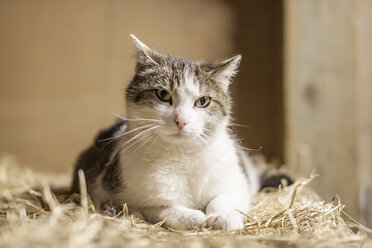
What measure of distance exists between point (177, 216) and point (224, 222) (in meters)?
0.21

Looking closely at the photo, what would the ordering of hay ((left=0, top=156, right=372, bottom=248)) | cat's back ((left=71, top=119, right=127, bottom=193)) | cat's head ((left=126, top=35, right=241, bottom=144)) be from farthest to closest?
cat's back ((left=71, top=119, right=127, bottom=193)), cat's head ((left=126, top=35, right=241, bottom=144)), hay ((left=0, top=156, right=372, bottom=248))

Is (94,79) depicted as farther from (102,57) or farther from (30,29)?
(30,29)

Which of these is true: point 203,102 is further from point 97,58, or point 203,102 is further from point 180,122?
point 97,58

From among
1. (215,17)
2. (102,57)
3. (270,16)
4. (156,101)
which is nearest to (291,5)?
(270,16)

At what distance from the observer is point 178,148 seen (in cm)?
168

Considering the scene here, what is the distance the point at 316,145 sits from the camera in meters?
3.23

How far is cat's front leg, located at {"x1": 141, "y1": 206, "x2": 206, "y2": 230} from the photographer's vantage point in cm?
148

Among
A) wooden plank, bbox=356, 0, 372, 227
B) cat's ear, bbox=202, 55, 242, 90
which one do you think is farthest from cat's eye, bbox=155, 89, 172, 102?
wooden plank, bbox=356, 0, 372, 227

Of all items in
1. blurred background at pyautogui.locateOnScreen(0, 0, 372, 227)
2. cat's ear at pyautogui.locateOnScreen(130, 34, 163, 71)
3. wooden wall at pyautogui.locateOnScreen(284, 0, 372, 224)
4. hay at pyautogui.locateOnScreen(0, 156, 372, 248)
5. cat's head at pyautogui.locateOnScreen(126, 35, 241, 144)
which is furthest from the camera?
blurred background at pyautogui.locateOnScreen(0, 0, 372, 227)

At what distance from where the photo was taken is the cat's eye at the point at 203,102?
1.64 meters

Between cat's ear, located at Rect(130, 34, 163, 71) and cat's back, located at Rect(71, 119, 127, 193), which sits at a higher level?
cat's ear, located at Rect(130, 34, 163, 71)

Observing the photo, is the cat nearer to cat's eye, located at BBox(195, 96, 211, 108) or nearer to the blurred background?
cat's eye, located at BBox(195, 96, 211, 108)

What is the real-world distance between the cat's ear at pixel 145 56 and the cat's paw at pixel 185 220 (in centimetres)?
72

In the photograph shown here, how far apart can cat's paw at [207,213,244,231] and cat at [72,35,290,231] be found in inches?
0.9
